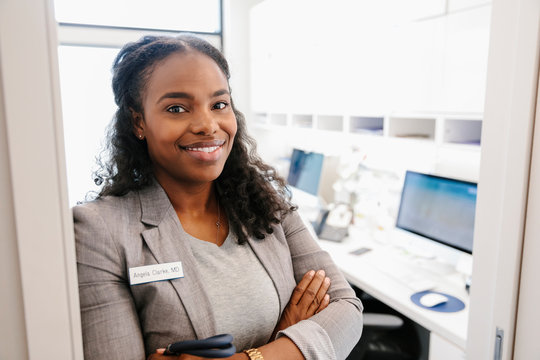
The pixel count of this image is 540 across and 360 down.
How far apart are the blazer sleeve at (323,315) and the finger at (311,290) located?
0.04m

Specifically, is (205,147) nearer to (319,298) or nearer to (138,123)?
(138,123)

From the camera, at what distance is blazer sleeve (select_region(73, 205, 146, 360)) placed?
755mm

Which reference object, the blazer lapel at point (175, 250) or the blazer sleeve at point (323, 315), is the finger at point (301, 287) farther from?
the blazer lapel at point (175, 250)

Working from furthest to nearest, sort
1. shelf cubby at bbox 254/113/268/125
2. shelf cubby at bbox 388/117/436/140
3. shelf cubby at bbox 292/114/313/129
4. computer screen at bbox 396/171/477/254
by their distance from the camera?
shelf cubby at bbox 254/113/268/125 < shelf cubby at bbox 292/114/313/129 < shelf cubby at bbox 388/117/436/140 < computer screen at bbox 396/171/477/254

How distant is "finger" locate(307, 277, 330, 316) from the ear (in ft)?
1.89

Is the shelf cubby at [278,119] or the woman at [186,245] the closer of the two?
the woman at [186,245]

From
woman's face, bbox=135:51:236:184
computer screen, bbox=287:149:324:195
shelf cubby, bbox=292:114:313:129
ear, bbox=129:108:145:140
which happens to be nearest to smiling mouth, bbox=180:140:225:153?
woman's face, bbox=135:51:236:184

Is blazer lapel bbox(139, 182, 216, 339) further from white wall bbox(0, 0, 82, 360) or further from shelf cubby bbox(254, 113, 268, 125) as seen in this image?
shelf cubby bbox(254, 113, 268, 125)

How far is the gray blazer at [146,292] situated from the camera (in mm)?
771

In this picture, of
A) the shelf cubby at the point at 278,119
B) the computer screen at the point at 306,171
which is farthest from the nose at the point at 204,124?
the shelf cubby at the point at 278,119

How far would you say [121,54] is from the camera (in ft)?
3.23

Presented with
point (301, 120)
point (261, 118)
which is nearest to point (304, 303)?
point (301, 120)

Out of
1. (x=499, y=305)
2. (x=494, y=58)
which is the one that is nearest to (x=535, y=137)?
(x=494, y=58)

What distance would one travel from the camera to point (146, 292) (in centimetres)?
82
